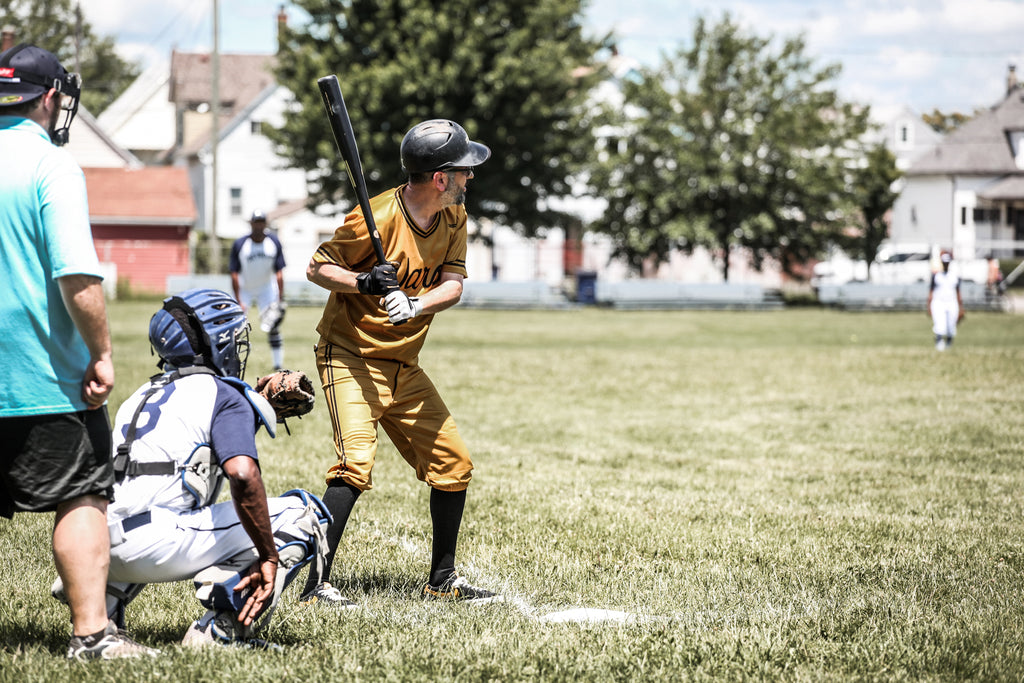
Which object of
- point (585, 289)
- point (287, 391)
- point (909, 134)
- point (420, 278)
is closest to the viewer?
point (287, 391)

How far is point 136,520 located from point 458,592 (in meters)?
1.87

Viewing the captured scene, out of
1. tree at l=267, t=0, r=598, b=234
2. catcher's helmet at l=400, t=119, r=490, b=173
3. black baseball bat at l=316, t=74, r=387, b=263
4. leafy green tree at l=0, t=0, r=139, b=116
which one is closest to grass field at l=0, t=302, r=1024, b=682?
black baseball bat at l=316, t=74, r=387, b=263

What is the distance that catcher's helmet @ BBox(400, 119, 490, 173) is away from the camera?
500cm

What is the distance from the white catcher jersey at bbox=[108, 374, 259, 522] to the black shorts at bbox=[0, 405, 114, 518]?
218 mm

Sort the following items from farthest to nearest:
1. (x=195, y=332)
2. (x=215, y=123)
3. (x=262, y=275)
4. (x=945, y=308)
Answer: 1. (x=215, y=123)
2. (x=945, y=308)
3. (x=262, y=275)
4. (x=195, y=332)

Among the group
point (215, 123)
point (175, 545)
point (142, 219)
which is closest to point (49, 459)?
point (175, 545)

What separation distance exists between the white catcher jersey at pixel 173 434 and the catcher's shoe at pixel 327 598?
3.60 feet

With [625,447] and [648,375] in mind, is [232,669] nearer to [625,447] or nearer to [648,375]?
[625,447]

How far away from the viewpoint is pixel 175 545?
12.4 feet

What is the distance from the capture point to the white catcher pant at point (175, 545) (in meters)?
3.79

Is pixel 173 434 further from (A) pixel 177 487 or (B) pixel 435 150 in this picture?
(B) pixel 435 150

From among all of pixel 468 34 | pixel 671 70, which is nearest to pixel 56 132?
pixel 468 34

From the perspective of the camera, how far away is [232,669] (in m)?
3.78

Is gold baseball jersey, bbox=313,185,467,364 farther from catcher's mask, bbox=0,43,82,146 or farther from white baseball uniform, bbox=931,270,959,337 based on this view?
white baseball uniform, bbox=931,270,959,337
